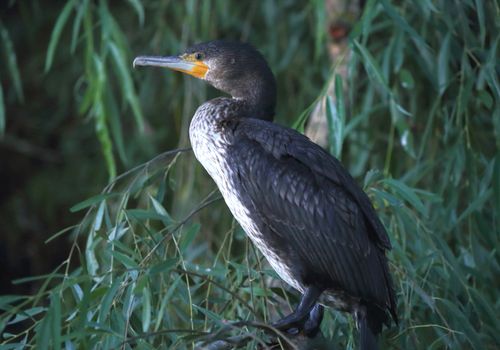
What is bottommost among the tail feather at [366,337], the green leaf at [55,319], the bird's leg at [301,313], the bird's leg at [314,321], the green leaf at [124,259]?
the bird's leg at [314,321]

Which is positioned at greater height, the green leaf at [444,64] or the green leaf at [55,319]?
the green leaf at [444,64]

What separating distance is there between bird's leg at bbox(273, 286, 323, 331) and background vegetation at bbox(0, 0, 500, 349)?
2.7 inches

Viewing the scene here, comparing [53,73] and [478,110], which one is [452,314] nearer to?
[478,110]

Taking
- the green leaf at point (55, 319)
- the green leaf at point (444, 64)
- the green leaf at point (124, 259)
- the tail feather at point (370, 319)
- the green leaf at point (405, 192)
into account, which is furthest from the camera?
the green leaf at point (444, 64)

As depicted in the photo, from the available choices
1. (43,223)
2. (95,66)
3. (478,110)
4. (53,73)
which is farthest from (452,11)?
(43,223)

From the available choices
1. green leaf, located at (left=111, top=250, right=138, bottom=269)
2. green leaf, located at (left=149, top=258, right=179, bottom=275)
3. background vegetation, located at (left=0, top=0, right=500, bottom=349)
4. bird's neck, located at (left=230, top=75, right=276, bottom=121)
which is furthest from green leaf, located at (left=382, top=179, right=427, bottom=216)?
green leaf, located at (left=149, top=258, right=179, bottom=275)

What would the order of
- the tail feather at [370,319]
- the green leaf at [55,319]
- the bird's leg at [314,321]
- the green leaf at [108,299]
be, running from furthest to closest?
1. the bird's leg at [314,321]
2. the tail feather at [370,319]
3. the green leaf at [108,299]
4. the green leaf at [55,319]

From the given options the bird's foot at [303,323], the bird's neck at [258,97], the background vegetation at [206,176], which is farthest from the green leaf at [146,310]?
the bird's neck at [258,97]

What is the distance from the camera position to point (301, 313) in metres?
3.03

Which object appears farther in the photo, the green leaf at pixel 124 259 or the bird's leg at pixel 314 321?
the bird's leg at pixel 314 321

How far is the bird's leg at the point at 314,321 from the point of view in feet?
10.1

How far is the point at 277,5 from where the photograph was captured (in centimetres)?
506

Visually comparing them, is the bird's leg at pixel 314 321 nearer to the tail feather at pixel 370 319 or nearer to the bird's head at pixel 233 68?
the tail feather at pixel 370 319

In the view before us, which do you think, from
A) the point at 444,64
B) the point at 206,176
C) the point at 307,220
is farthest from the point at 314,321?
the point at 206,176
